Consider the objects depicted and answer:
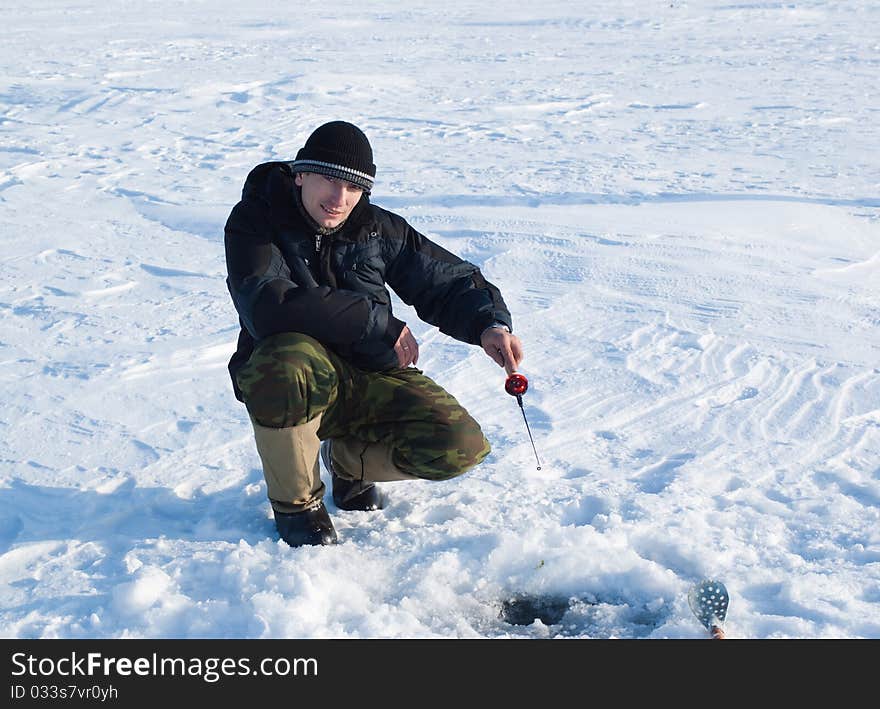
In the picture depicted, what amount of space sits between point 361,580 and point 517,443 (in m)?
1.03

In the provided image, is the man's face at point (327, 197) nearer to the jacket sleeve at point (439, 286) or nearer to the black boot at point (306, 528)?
the jacket sleeve at point (439, 286)

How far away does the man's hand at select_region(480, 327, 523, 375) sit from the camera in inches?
108

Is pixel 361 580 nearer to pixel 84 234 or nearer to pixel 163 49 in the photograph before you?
pixel 84 234

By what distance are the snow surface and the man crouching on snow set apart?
198mm

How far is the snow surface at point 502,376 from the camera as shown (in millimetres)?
2510

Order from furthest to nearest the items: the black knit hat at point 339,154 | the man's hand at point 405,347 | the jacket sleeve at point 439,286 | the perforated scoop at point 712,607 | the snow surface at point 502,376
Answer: the jacket sleeve at point 439,286 → the man's hand at point 405,347 → the black knit hat at point 339,154 → the snow surface at point 502,376 → the perforated scoop at point 712,607

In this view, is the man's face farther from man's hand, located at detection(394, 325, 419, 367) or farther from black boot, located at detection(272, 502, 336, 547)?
black boot, located at detection(272, 502, 336, 547)

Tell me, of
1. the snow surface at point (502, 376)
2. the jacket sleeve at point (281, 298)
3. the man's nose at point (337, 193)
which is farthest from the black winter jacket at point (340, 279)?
the snow surface at point (502, 376)

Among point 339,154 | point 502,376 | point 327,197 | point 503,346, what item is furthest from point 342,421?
point 502,376

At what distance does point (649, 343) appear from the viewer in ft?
14.2

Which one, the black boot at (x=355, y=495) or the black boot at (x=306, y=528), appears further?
the black boot at (x=355, y=495)

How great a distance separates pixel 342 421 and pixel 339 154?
79 centimetres

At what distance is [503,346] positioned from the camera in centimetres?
275
